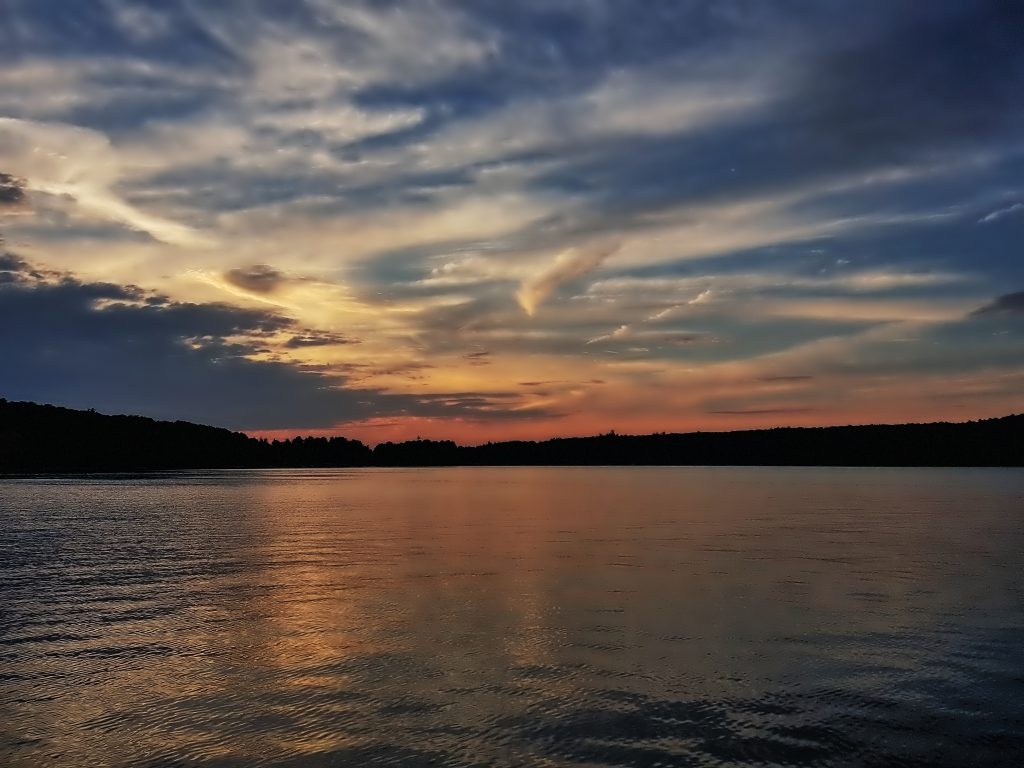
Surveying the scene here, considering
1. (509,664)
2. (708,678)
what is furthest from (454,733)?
(708,678)

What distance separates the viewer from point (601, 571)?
3634 cm

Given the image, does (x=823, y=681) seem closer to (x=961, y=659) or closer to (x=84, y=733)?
(x=961, y=659)

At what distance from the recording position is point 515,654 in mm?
21547

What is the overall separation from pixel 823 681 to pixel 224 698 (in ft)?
46.7

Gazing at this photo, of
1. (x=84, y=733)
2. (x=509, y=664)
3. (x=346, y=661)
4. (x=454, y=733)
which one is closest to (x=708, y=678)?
(x=509, y=664)

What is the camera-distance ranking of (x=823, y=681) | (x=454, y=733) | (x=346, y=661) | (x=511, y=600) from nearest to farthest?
1. (x=454, y=733)
2. (x=823, y=681)
3. (x=346, y=661)
4. (x=511, y=600)

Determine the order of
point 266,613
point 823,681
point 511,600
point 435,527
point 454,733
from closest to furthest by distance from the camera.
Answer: point 454,733 < point 823,681 < point 266,613 < point 511,600 < point 435,527

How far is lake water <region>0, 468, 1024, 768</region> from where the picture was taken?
1512 cm

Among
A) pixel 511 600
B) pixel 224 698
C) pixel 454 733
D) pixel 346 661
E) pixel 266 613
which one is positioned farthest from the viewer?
pixel 511 600

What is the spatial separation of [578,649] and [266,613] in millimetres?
11781

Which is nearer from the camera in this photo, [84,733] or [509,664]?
[84,733]

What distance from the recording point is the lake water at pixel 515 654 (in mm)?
15117

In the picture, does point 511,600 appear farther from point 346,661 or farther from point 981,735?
point 981,735

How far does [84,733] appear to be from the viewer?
1555 centimetres
